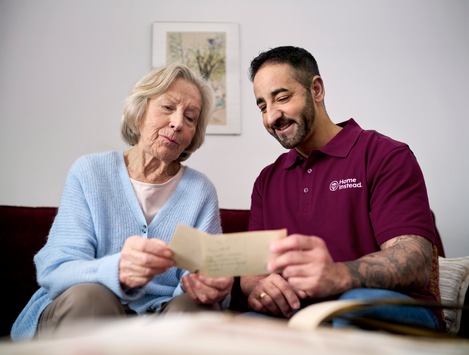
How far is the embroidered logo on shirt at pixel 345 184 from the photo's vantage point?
127cm

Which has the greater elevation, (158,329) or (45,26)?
(45,26)

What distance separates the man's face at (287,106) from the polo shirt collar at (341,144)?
2.4 inches

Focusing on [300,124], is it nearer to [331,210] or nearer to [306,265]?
[331,210]

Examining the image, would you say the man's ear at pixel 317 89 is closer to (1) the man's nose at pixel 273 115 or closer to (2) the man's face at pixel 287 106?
(2) the man's face at pixel 287 106

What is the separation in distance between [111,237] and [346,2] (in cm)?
208

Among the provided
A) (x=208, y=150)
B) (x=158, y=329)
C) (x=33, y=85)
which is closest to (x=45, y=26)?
(x=33, y=85)

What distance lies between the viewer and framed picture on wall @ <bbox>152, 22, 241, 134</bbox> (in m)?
2.35

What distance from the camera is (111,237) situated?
48.8 inches

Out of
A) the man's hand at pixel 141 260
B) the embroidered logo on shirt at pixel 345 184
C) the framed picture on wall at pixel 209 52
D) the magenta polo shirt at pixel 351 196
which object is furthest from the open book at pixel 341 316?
the framed picture on wall at pixel 209 52

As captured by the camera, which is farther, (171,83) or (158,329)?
(171,83)

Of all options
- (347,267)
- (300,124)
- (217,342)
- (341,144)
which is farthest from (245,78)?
(217,342)

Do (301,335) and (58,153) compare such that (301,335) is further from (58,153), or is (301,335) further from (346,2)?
(346,2)

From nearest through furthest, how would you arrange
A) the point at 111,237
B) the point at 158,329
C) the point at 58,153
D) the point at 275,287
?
1. the point at 158,329
2. the point at 275,287
3. the point at 111,237
4. the point at 58,153

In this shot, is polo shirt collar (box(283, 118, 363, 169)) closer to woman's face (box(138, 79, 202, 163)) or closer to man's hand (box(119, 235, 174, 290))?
woman's face (box(138, 79, 202, 163))
